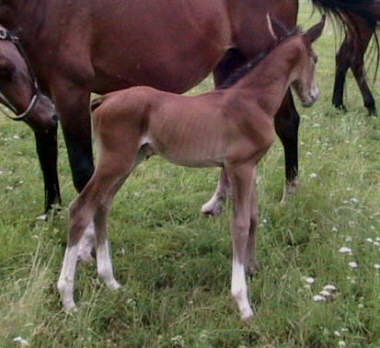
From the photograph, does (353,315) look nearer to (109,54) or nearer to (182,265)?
(182,265)

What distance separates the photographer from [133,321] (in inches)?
124

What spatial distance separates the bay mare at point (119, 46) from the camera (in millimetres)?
3654

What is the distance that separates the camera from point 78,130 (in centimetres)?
375

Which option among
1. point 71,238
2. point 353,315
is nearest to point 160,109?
point 71,238

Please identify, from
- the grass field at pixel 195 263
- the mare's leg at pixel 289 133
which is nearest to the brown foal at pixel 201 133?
the grass field at pixel 195 263

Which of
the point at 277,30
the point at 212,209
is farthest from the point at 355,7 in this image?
the point at 212,209

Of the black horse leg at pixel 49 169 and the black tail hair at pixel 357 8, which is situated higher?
the black tail hair at pixel 357 8

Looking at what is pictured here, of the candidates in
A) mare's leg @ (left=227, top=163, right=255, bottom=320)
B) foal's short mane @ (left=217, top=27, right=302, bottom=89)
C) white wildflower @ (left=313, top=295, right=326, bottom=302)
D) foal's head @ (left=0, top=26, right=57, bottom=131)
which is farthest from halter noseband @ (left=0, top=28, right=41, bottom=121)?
white wildflower @ (left=313, top=295, right=326, bottom=302)

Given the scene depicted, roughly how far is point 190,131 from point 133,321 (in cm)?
96

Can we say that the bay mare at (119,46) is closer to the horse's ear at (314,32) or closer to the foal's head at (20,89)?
the foal's head at (20,89)

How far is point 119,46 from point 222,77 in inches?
37.5

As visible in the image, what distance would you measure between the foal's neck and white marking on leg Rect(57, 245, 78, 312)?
3.83 ft

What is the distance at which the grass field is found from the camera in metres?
3.00

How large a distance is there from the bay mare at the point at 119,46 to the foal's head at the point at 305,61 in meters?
0.69
